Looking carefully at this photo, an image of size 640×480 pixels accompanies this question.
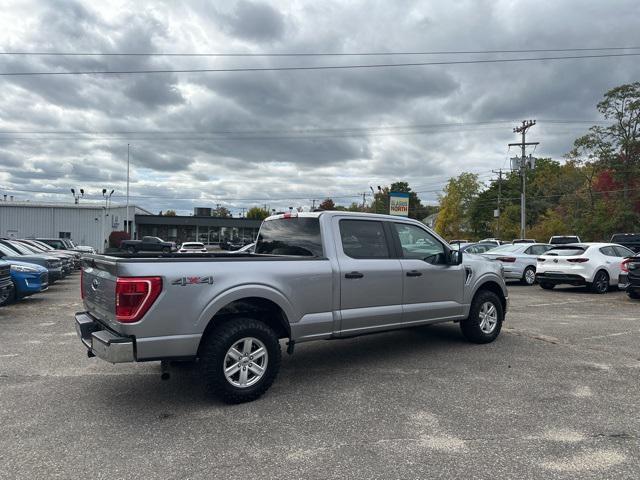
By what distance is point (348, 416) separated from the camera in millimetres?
4281

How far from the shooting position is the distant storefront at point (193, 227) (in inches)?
2557

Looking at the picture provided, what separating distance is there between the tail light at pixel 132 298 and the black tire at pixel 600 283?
46.4 ft

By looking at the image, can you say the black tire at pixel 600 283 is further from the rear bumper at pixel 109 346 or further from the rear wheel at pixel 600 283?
the rear bumper at pixel 109 346

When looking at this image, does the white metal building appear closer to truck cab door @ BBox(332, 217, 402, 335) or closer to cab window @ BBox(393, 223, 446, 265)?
cab window @ BBox(393, 223, 446, 265)

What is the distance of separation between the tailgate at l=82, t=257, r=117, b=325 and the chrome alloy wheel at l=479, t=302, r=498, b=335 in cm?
505

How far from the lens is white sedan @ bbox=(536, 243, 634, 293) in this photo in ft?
47.2

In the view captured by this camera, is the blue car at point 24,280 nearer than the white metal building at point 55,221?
Yes

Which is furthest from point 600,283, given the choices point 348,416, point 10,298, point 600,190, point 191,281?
point 600,190

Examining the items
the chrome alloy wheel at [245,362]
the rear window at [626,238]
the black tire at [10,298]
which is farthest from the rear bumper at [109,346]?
the rear window at [626,238]

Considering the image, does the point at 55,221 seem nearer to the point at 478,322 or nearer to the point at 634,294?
the point at 634,294

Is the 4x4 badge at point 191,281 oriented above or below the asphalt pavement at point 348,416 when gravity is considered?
above

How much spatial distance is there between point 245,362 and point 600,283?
535 inches

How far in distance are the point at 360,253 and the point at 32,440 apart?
3618mm

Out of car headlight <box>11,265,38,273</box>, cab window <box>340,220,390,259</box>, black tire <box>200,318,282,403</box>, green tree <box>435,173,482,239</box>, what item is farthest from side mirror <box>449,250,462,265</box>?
green tree <box>435,173,482,239</box>
